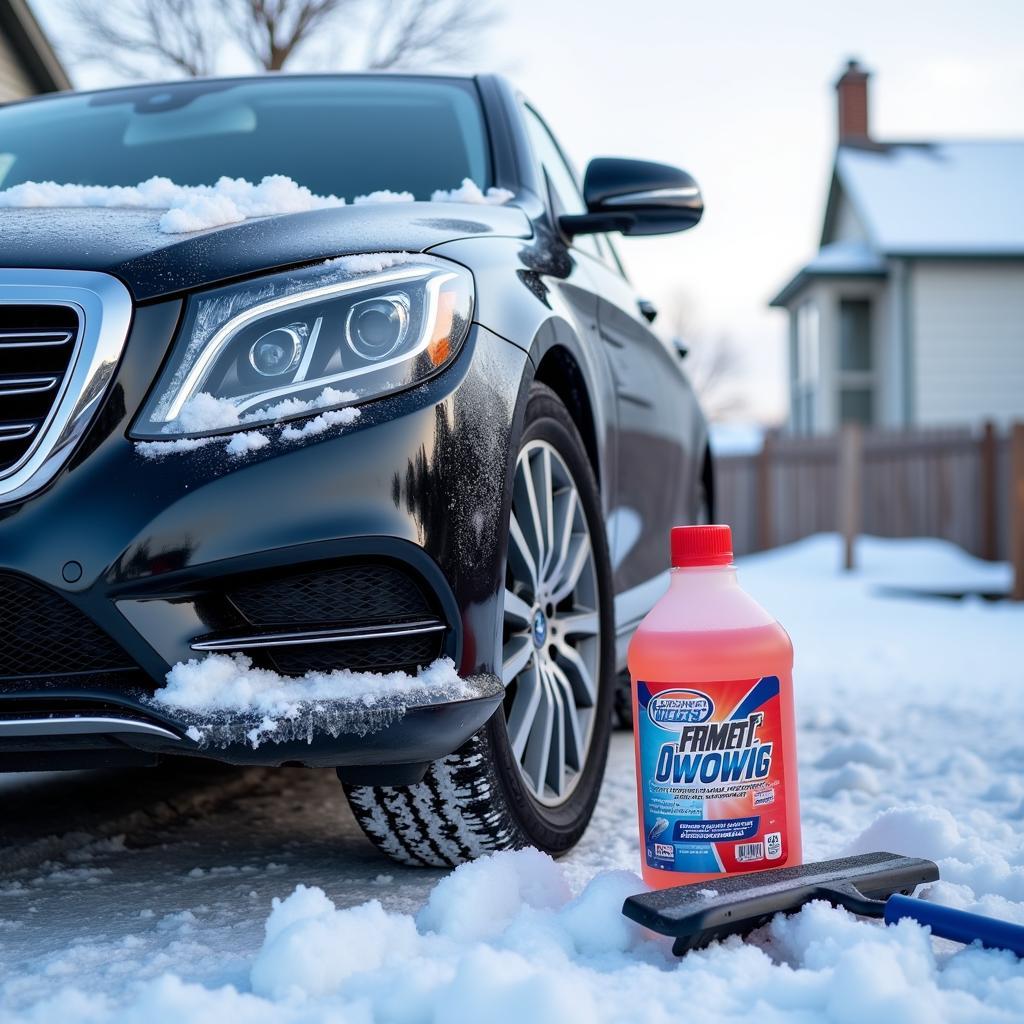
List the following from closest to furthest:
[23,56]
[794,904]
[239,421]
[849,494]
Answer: [794,904] < [239,421] < [849,494] < [23,56]

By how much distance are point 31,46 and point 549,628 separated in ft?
42.8

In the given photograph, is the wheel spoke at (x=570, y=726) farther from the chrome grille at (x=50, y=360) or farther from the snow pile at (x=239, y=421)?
the chrome grille at (x=50, y=360)

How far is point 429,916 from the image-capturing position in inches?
72.9

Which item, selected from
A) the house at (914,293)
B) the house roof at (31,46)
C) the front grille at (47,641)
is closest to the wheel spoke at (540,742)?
the front grille at (47,641)

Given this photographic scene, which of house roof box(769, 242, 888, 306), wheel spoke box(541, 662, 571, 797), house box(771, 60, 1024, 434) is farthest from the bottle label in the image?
house roof box(769, 242, 888, 306)

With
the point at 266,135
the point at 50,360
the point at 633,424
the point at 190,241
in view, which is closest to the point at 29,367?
the point at 50,360

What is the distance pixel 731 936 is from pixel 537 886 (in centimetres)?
33

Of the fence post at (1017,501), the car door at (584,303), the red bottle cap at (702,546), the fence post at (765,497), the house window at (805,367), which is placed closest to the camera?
the red bottle cap at (702,546)

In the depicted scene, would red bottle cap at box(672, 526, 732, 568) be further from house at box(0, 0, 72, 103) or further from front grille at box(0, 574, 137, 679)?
house at box(0, 0, 72, 103)

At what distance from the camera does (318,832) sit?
275 cm

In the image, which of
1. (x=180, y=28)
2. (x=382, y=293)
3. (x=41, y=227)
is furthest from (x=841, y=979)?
(x=180, y=28)

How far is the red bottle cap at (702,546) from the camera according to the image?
211cm

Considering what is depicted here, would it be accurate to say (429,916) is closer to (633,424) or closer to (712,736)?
(712,736)

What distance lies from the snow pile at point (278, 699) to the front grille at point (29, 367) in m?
0.41
